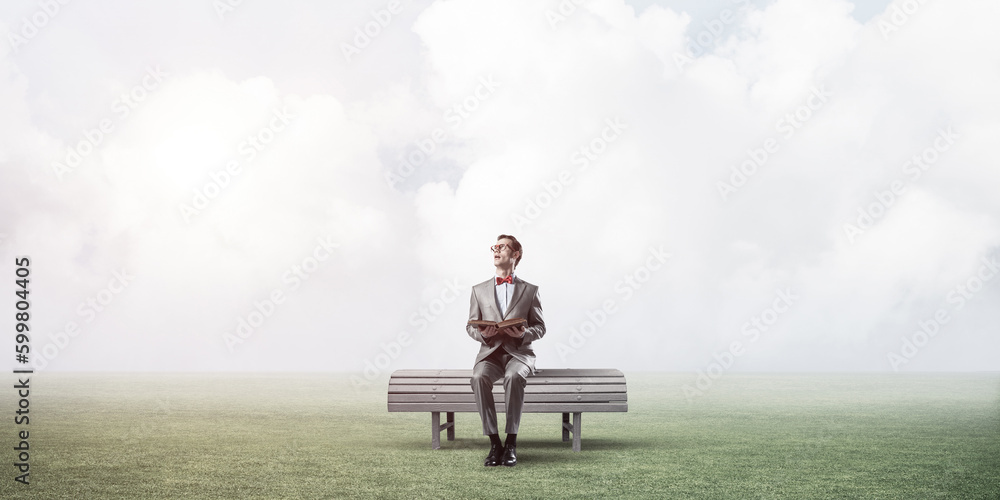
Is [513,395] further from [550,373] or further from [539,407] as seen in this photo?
[550,373]

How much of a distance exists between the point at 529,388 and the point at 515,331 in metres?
0.78

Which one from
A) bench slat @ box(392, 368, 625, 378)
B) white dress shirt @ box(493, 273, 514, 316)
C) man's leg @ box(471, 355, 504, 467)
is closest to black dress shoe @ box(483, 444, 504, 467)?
man's leg @ box(471, 355, 504, 467)

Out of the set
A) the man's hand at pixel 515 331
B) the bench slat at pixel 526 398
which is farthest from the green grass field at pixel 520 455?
the man's hand at pixel 515 331

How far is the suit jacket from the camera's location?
7.19 metres

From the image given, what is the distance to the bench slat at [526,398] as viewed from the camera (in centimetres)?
739

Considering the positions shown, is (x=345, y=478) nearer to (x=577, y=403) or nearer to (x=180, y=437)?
(x=577, y=403)

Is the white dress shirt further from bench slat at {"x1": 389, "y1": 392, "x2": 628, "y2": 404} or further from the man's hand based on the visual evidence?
bench slat at {"x1": 389, "y1": 392, "x2": 628, "y2": 404}

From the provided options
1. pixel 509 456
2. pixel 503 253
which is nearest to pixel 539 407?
pixel 509 456

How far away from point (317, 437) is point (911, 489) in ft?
19.0

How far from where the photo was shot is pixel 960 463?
6.88m

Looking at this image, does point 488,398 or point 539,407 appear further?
point 539,407

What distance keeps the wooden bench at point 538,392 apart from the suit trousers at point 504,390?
336mm

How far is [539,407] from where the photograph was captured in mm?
7367

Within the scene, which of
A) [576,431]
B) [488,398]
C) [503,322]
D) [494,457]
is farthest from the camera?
[576,431]
